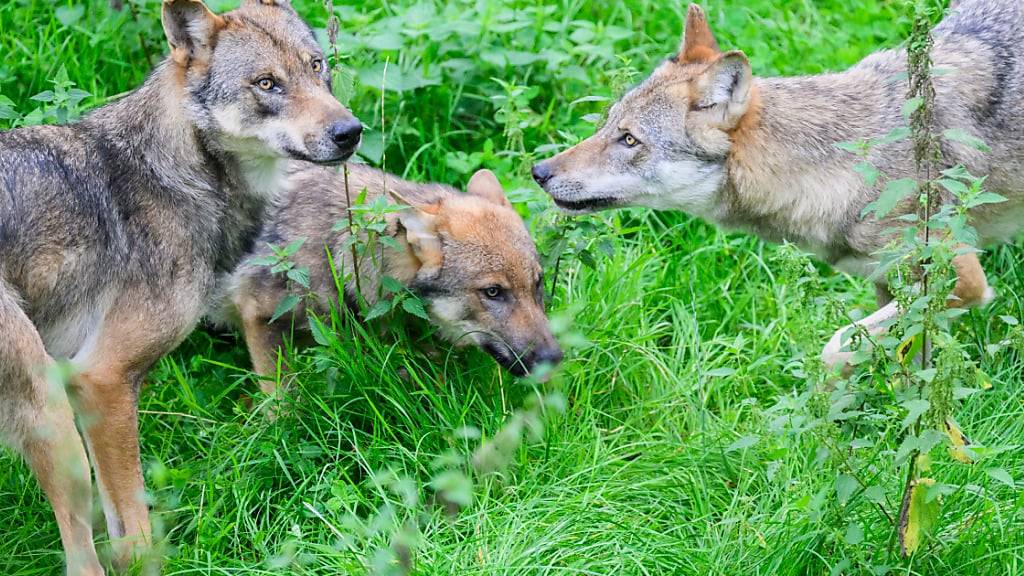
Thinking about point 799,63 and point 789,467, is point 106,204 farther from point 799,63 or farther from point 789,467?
point 799,63

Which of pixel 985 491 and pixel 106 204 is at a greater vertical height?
pixel 106 204

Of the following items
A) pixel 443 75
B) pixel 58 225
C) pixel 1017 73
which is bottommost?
pixel 443 75

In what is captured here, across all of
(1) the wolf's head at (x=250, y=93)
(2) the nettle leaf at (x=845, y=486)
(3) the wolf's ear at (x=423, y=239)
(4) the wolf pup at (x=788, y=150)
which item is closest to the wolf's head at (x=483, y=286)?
(3) the wolf's ear at (x=423, y=239)

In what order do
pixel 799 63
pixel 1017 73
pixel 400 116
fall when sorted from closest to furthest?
pixel 1017 73, pixel 400 116, pixel 799 63

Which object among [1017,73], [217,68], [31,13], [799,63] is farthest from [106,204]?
[799,63]

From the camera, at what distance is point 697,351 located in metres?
6.04

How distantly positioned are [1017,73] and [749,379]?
1941 mm

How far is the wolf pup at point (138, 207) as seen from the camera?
4.60m

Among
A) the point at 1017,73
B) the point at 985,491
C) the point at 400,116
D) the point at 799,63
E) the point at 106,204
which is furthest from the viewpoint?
the point at 799,63

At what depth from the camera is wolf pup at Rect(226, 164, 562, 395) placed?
5457mm

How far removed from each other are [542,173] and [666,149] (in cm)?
60

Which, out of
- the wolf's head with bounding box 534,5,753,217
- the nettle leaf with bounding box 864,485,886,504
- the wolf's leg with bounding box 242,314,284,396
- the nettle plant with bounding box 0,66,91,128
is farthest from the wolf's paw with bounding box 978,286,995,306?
the nettle plant with bounding box 0,66,91,128

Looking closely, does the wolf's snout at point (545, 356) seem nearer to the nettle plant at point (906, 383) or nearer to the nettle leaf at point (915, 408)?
the nettle plant at point (906, 383)

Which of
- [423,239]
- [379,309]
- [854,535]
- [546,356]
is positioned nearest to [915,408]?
[854,535]
